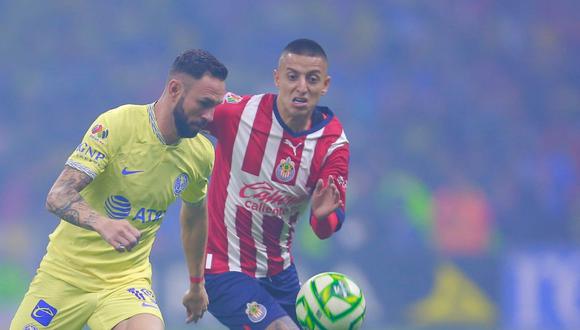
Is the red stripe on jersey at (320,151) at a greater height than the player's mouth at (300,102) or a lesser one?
lesser

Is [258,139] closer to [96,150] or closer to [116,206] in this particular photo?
[116,206]

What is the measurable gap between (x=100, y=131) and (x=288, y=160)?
52.7 inches

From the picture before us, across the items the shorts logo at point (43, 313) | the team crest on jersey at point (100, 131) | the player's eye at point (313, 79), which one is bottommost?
the shorts logo at point (43, 313)

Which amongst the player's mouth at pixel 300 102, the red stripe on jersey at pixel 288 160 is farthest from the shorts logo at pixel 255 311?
the player's mouth at pixel 300 102

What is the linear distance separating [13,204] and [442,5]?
838 cm

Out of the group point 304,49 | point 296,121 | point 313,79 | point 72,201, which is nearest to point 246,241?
point 296,121

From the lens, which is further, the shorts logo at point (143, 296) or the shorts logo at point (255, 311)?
the shorts logo at point (255, 311)

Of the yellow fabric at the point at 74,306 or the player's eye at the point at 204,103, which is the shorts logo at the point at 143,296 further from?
the player's eye at the point at 204,103

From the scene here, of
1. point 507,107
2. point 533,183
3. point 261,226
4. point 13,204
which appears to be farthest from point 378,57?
point 261,226

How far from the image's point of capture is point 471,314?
1586cm

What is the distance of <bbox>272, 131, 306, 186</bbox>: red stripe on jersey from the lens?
6.49 m

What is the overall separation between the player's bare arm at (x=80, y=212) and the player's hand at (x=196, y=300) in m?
1.23

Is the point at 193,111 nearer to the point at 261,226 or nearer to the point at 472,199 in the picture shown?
the point at 261,226

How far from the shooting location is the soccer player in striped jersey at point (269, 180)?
21.2ft
